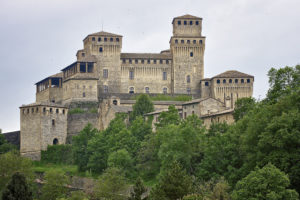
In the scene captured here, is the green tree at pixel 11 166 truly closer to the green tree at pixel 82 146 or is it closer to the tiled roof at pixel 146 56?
the green tree at pixel 82 146

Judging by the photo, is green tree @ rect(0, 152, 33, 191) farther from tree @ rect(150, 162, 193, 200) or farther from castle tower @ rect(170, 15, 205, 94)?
castle tower @ rect(170, 15, 205, 94)

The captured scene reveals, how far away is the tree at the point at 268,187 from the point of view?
40.2 meters

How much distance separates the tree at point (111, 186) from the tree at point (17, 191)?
9801 millimetres

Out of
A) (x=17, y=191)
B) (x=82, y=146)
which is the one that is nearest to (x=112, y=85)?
(x=82, y=146)

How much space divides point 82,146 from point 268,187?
34.5m

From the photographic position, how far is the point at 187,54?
3711 inches

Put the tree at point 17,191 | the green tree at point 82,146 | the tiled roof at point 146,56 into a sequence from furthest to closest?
the tiled roof at point 146,56, the green tree at point 82,146, the tree at point 17,191

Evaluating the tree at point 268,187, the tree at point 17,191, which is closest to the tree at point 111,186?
the tree at point 17,191

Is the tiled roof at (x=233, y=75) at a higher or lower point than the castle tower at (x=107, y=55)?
lower

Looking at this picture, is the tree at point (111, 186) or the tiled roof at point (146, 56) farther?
the tiled roof at point (146, 56)

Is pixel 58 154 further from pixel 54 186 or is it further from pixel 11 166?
pixel 54 186

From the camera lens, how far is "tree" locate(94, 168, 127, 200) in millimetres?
57141

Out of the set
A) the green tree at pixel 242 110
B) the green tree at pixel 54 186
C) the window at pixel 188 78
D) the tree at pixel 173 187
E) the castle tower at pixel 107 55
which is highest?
the castle tower at pixel 107 55

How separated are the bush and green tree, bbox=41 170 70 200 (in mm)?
12641
